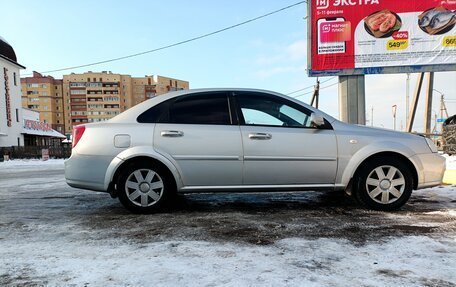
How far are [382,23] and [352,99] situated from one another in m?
2.57

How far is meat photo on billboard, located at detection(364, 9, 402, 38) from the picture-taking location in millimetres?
11195

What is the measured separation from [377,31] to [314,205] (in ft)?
28.1

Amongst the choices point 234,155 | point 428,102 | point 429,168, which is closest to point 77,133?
point 234,155

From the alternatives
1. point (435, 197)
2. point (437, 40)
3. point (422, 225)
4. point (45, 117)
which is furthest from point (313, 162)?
point (45, 117)

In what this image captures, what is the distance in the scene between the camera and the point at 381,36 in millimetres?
11352

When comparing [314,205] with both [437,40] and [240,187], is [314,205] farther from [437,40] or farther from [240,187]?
[437,40]

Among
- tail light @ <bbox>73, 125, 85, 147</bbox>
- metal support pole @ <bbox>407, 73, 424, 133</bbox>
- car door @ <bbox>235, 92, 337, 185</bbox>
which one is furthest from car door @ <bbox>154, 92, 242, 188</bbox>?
metal support pole @ <bbox>407, 73, 424, 133</bbox>

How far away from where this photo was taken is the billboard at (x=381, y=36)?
36.8ft

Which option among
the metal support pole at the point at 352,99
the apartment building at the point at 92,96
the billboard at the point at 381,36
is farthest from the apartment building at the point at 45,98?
the metal support pole at the point at 352,99

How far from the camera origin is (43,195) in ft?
20.8

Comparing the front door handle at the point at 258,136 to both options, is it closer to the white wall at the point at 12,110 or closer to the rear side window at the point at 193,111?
the rear side window at the point at 193,111

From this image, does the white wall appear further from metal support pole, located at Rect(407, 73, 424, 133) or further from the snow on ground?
the snow on ground

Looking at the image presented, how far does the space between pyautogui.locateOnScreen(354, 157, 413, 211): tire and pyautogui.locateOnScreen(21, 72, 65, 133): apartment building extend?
4250 inches

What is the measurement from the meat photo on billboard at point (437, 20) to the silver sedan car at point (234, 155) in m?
8.58
